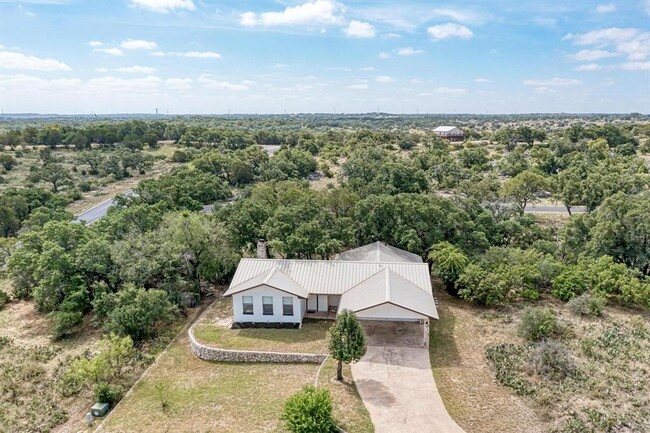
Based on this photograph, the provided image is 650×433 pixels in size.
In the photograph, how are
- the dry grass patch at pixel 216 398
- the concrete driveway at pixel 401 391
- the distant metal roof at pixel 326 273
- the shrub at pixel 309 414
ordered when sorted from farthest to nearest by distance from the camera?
1. the distant metal roof at pixel 326 273
2. the dry grass patch at pixel 216 398
3. the concrete driveway at pixel 401 391
4. the shrub at pixel 309 414

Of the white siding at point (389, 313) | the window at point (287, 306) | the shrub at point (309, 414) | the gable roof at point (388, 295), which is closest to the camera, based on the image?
the shrub at point (309, 414)

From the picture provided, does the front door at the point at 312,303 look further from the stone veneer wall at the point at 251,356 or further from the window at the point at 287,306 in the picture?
the stone veneer wall at the point at 251,356

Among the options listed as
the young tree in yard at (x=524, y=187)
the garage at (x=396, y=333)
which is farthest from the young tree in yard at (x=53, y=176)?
the young tree in yard at (x=524, y=187)

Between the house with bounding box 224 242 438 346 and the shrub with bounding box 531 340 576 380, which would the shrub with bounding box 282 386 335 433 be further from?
the shrub with bounding box 531 340 576 380

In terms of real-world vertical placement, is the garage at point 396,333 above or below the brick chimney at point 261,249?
below

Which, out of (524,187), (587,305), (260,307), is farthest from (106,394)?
(524,187)

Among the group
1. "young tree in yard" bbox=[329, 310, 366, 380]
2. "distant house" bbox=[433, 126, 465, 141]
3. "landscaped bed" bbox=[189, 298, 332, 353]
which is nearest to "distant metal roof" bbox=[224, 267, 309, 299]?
"landscaped bed" bbox=[189, 298, 332, 353]
